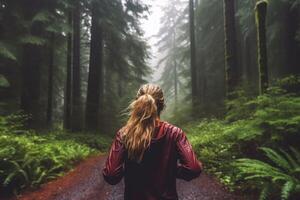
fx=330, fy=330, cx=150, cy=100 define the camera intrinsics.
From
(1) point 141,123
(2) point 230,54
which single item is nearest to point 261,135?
(1) point 141,123

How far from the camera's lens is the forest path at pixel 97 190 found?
22.7ft

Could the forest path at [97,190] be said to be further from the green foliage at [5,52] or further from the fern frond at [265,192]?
the green foliage at [5,52]

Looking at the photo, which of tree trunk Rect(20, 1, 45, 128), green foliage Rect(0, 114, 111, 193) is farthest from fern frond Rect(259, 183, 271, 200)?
tree trunk Rect(20, 1, 45, 128)

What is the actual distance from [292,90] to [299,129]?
5.40 m

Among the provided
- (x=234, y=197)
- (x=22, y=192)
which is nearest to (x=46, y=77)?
(x=22, y=192)

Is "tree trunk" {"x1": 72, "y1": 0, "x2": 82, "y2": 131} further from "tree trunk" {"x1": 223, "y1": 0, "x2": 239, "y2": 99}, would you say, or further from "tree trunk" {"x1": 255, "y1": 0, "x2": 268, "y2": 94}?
"tree trunk" {"x1": 255, "y1": 0, "x2": 268, "y2": 94}

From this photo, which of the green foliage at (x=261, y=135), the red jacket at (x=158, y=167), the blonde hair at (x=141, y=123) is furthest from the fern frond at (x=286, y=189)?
the blonde hair at (x=141, y=123)

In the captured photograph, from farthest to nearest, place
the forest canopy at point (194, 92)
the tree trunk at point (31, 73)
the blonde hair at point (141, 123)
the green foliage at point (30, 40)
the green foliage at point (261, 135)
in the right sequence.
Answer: the tree trunk at point (31, 73)
the green foliage at point (30, 40)
the forest canopy at point (194, 92)
the green foliage at point (261, 135)
the blonde hair at point (141, 123)

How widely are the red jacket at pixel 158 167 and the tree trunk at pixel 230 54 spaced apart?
1001 cm

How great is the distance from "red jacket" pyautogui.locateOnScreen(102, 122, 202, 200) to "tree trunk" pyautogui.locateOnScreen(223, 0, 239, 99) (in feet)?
32.8

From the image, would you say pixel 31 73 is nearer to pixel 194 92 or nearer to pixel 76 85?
pixel 76 85

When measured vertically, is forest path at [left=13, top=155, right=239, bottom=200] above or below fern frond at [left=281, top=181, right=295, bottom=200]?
below

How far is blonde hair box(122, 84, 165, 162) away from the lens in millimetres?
2768

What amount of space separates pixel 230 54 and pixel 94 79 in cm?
843
